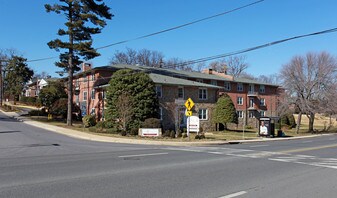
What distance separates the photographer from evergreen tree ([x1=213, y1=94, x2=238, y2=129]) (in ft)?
144

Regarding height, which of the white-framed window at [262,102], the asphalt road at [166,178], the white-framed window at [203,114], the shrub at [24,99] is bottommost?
the asphalt road at [166,178]

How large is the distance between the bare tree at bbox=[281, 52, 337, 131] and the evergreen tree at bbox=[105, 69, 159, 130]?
23.5 meters

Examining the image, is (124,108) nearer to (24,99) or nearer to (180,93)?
(180,93)

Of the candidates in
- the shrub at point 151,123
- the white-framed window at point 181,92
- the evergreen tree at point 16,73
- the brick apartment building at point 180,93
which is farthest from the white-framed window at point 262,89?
the evergreen tree at point 16,73

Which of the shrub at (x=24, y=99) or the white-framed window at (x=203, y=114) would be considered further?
the shrub at (x=24, y=99)

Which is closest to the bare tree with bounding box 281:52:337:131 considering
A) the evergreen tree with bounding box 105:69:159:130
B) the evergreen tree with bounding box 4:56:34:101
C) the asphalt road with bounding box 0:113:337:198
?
the evergreen tree with bounding box 105:69:159:130

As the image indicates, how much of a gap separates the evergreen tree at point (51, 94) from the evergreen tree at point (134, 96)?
63.0 ft

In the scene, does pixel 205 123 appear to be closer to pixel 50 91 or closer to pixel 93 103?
pixel 93 103

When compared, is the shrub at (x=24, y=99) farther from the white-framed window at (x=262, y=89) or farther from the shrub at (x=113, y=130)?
the shrub at (x=113, y=130)

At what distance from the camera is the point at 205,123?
43969 millimetres

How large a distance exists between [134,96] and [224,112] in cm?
1358

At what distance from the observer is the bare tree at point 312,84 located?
48.8m

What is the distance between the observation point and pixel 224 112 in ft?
144

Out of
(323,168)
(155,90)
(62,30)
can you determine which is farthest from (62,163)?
(62,30)
